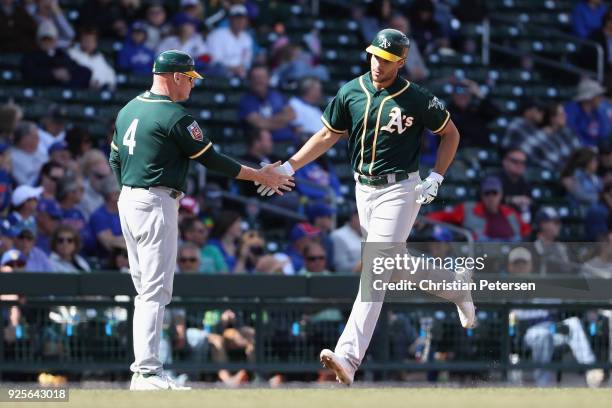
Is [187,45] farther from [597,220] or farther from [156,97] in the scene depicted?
[156,97]

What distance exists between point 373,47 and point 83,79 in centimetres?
840

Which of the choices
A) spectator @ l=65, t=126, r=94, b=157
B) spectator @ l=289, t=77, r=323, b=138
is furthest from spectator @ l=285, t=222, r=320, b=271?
spectator @ l=289, t=77, r=323, b=138

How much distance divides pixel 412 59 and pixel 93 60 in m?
4.28

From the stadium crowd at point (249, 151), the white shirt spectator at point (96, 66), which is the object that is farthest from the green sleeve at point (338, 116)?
the white shirt spectator at point (96, 66)

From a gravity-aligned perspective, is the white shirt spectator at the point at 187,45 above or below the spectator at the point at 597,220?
above

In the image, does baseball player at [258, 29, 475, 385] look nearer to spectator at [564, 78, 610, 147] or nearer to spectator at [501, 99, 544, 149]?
spectator at [501, 99, 544, 149]

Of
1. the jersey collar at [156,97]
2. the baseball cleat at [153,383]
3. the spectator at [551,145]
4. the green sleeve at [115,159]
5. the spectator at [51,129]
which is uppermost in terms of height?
the spectator at [551,145]

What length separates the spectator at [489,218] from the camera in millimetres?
16422

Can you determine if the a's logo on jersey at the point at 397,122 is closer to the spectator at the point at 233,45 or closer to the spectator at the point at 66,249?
the spectator at the point at 66,249

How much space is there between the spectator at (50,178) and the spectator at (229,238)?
154 centimetres

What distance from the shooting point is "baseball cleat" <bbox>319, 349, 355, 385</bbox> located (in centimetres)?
958

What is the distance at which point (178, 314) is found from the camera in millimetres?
12750

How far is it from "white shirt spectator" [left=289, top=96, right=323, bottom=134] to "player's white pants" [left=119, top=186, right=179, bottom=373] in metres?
8.08

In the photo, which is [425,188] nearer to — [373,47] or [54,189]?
[373,47]
